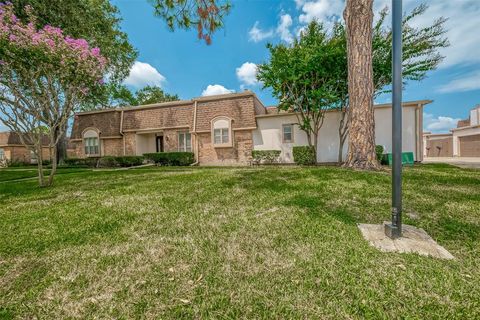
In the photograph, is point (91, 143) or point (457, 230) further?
point (91, 143)

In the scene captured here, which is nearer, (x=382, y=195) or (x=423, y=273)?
(x=423, y=273)

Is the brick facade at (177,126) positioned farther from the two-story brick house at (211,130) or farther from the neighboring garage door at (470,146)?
the neighboring garage door at (470,146)

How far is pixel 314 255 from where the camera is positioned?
76.5 inches

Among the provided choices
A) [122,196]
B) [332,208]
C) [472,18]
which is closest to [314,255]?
[332,208]

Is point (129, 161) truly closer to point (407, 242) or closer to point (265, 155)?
point (265, 155)

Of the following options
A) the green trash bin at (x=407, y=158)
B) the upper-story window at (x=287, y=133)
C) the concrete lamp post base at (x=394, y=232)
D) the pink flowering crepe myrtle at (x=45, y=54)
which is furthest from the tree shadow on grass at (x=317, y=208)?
the upper-story window at (x=287, y=133)

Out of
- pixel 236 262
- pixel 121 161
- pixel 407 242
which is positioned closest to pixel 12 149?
pixel 121 161

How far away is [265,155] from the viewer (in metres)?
12.8

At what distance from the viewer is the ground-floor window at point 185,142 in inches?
608

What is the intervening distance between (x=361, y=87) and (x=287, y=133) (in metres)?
6.48

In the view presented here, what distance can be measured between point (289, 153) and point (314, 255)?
37.9 feet

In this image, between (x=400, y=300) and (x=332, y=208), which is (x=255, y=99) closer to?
(x=332, y=208)

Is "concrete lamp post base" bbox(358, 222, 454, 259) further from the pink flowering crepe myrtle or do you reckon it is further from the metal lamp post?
the pink flowering crepe myrtle

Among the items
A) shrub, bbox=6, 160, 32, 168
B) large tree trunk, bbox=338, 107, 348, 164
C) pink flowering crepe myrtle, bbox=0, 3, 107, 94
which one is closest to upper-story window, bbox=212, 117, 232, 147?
large tree trunk, bbox=338, 107, 348, 164
